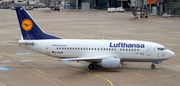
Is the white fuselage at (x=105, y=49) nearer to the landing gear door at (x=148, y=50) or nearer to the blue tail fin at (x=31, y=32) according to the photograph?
the landing gear door at (x=148, y=50)

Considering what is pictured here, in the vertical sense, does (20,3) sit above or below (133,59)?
above

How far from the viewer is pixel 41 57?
41625 millimetres

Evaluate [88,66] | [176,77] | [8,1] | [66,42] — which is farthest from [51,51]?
[8,1]

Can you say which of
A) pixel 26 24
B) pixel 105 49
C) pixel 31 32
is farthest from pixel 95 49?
pixel 26 24

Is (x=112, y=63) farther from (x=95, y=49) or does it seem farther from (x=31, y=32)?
(x=31, y=32)

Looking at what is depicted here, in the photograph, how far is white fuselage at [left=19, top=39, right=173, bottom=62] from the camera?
1310 inches

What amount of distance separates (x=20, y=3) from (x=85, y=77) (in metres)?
146

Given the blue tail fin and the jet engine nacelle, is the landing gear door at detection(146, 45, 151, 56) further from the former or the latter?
the blue tail fin

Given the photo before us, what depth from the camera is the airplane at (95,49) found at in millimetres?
33188

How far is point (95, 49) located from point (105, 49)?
4.61 ft

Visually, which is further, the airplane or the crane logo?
the crane logo

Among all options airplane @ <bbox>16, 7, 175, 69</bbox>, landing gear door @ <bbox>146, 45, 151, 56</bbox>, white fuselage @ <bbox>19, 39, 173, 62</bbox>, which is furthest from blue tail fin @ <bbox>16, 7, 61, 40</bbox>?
landing gear door @ <bbox>146, 45, 151, 56</bbox>

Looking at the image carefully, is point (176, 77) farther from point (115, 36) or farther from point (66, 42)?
point (115, 36)

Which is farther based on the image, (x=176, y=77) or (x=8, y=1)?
(x=8, y=1)
